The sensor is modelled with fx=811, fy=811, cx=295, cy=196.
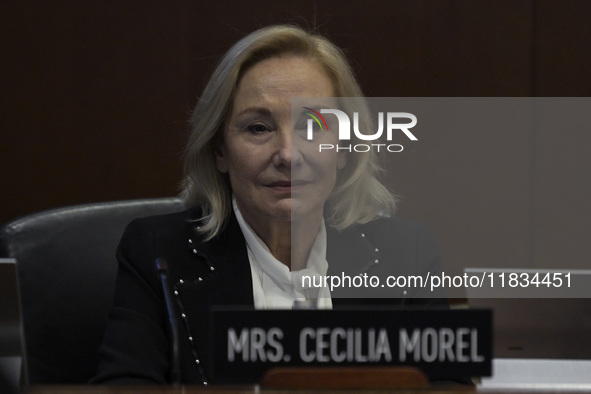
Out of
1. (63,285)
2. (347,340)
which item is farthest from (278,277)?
(347,340)

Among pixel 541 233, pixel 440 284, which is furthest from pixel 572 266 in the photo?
pixel 440 284

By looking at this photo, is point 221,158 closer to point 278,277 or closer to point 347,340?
point 278,277

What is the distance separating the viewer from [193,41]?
292cm

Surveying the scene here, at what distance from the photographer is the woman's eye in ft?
5.53

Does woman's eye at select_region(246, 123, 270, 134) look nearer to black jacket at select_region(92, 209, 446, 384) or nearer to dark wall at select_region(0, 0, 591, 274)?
black jacket at select_region(92, 209, 446, 384)

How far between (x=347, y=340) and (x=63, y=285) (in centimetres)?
100

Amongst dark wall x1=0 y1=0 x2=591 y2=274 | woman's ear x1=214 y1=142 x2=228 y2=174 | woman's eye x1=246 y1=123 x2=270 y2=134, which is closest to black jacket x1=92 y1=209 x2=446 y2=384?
woman's ear x1=214 y1=142 x2=228 y2=174

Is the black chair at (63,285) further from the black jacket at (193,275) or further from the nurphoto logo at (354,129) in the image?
the nurphoto logo at (354,129)

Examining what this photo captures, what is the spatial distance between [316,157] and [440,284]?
1.45ft

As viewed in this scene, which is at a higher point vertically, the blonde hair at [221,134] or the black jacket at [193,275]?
the blonde hair at [221,134]

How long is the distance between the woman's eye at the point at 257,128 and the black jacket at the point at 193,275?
23 cm

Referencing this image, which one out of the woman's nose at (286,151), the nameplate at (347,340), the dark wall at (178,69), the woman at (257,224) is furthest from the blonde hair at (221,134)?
the dark wall at (178,69)

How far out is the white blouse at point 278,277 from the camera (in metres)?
1.71

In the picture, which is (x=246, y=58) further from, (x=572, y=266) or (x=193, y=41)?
(x=572, y=266)
